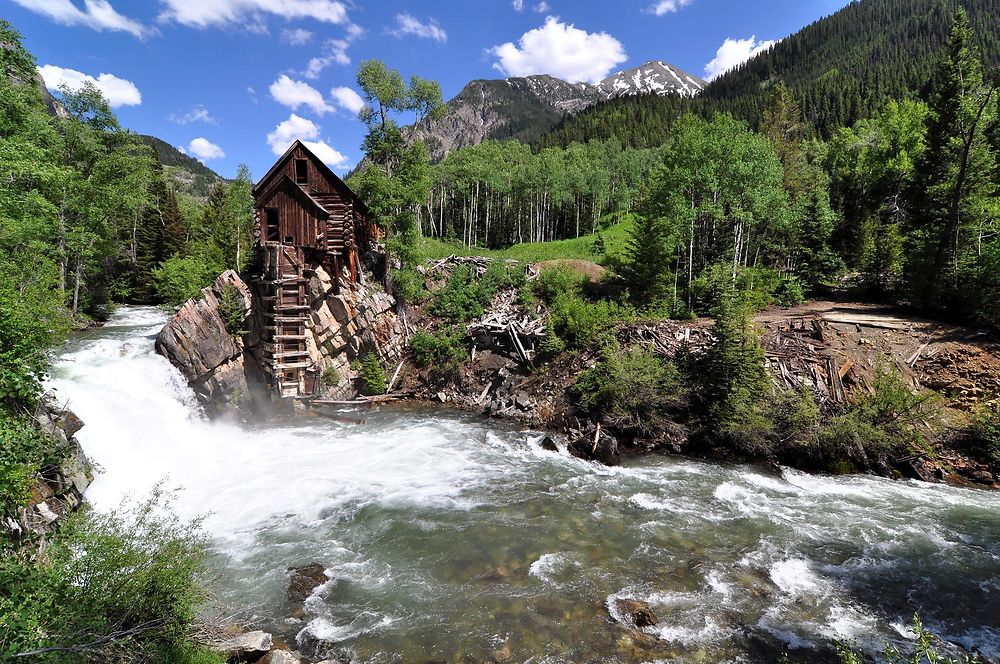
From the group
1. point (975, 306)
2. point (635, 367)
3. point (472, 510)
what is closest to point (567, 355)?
point (635, 367)

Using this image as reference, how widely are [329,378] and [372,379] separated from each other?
2248 mm

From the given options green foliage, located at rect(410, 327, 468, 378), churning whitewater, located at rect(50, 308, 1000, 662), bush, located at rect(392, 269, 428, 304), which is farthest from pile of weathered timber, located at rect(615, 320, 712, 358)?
bush, located at rect(392, 269, 428, 304)

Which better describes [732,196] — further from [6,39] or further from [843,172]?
[6,39]

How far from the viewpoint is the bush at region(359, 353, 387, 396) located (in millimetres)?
24031

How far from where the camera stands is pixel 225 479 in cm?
1475

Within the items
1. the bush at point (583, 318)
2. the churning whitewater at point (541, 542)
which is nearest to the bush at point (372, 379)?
the churning whitewater at point (541, 542)

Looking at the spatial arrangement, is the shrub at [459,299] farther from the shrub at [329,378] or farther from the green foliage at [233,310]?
the green foliage at [233,310]

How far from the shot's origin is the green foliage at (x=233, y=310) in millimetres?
21219

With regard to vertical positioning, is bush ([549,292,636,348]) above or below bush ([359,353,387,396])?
above

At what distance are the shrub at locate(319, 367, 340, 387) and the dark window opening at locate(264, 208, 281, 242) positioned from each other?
782 cm

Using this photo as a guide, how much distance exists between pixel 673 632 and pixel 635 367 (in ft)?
37.3

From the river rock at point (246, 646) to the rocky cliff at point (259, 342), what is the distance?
587 inches

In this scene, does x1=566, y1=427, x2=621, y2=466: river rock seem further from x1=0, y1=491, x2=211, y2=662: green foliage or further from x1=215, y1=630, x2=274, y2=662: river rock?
x1=0, y1=491, x2=211, y2=662: green foliage

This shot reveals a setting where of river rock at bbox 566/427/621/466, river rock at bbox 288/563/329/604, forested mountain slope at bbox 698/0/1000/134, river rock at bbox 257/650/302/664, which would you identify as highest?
forested mountain slope at bbox 698/0/1000/134
